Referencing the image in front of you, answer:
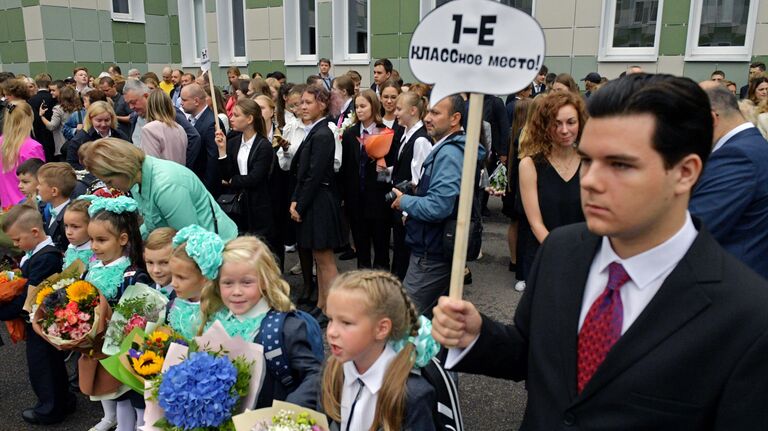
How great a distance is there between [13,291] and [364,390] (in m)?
2.83

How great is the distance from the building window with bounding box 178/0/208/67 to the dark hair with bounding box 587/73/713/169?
18491mm

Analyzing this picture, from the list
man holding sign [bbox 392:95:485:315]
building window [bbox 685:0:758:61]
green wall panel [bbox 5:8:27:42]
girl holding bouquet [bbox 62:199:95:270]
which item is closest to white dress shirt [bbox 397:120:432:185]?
man holding sign [bbox 392:95:485:315]

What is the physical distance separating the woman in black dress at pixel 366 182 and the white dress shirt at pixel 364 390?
368cm

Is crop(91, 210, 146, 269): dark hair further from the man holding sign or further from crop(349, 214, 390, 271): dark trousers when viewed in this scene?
crop(349, 214, 390, 271): dark trousers

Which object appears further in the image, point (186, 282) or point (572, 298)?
point (186, 282)

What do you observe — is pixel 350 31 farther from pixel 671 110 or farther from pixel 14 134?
pixel 671 110

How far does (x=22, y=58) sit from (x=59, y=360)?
16422 millimetres

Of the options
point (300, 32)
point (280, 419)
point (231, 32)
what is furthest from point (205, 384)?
point (231, 32)

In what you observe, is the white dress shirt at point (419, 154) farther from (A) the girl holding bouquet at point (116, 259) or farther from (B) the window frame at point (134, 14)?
(B) the window frame at point (134, 14)

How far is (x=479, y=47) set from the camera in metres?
1.57

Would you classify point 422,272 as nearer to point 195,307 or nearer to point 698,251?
point 195,307

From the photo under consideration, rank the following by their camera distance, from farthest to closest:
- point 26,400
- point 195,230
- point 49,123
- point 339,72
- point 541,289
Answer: point 339,72
point 49,123
point 26,400
point 195,230
point 541,289

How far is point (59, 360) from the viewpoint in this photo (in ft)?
12.9

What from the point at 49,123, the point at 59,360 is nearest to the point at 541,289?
the point at 59,360
